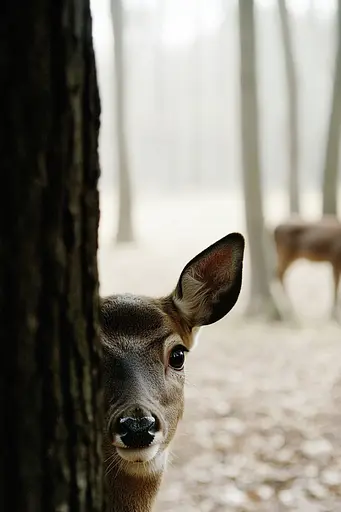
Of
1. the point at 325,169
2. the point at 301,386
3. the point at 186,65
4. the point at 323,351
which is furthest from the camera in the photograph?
the point at 186,65

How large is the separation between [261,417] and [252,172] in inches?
143

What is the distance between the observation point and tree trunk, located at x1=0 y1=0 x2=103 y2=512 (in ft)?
3.82

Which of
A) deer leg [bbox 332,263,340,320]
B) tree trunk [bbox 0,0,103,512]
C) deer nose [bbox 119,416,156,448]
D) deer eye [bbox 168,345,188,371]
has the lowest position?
deer leg [bbox 332,263,340,320]

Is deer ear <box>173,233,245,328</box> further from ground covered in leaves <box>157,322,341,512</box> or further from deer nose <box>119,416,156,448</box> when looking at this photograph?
deer nose <box>119,416,156,448</box>

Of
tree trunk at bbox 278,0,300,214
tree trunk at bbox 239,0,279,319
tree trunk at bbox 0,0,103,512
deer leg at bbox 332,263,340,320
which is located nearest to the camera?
tree trunk at bbox 0,0,103,512

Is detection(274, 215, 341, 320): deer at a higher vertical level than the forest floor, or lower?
higher

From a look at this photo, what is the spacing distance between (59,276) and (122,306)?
1150 mm

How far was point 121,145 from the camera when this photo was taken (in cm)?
1312

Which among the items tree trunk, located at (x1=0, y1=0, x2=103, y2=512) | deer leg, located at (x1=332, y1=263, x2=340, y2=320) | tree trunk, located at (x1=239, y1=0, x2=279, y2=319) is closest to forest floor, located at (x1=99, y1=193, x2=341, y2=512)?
deer leg, located at (x1=332, y1=263, x2=340, y2=320)

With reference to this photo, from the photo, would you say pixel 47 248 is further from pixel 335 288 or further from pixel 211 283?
pixel 335 288

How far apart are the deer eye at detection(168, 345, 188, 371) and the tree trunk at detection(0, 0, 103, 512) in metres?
1.04

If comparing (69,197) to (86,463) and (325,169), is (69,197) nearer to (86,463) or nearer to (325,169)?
(86,463)

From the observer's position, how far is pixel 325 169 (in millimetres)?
8922

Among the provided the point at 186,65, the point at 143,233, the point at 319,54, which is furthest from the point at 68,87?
the point at 186,65
